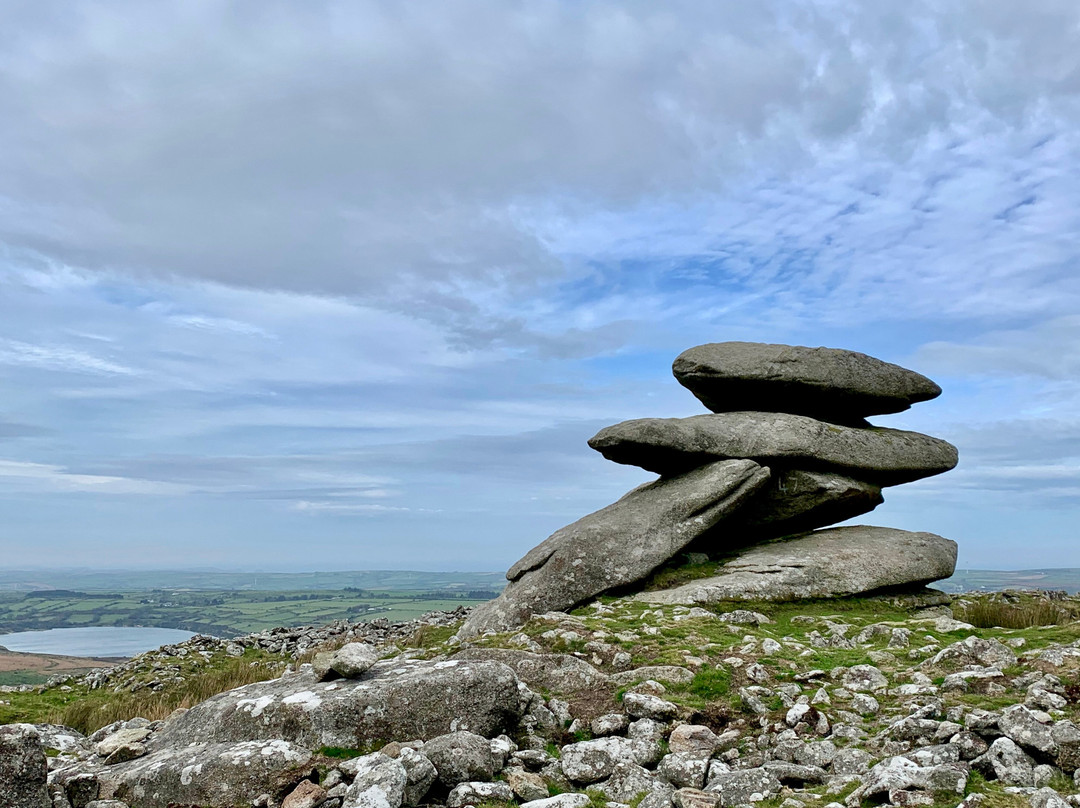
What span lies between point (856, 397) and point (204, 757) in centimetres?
2505

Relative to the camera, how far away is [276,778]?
8008 millimetres

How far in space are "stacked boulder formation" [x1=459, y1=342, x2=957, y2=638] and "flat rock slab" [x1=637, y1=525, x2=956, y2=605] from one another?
42mm

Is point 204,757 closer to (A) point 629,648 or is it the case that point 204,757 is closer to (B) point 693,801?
(B) point 693,801

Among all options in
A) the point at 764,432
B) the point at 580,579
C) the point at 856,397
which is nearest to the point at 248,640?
the point at 580,579

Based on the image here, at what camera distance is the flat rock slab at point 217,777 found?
7.96m

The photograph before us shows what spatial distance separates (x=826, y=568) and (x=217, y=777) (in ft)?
62.4

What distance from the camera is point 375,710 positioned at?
9.13m

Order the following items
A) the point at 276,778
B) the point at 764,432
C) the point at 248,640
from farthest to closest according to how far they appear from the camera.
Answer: the point at 248,640, the point at 764,432, the point at 276,778

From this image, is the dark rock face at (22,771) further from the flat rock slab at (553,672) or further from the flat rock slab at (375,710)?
the flat rock slab at (553,672)

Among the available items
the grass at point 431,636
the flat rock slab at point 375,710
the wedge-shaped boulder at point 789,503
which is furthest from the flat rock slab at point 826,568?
the flat rock slab at point 375,710

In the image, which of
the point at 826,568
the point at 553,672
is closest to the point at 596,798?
the point at 553,672

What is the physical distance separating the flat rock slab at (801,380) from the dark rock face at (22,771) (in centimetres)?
2348

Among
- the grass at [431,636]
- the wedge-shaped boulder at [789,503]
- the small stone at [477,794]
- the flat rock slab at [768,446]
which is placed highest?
the flat rock slab at [768,446]

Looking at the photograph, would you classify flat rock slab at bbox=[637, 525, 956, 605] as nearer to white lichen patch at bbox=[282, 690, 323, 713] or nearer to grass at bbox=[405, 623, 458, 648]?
grass at bbox=[405, 623, 458, 648]
